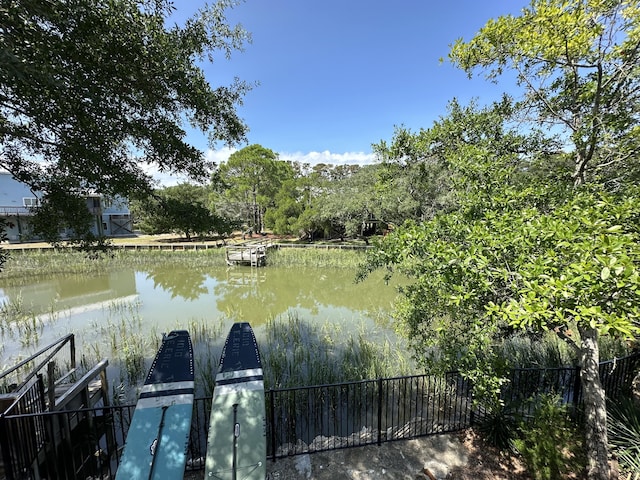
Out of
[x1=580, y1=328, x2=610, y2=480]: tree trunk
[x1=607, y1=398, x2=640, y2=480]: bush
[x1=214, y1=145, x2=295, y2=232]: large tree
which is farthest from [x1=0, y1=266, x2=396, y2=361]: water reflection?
[x1=214, y1=145, x2=295, y2=232]: large tree

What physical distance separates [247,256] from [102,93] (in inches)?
596

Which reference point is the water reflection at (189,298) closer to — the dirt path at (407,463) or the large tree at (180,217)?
the large tree at (180,217)

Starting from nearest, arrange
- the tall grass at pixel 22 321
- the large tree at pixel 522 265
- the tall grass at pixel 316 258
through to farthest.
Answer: the large tree at pixel 522 265 → the tall grass at pixel 22 321 → the tall grass at pixel 316 258

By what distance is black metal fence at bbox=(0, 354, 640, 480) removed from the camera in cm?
363

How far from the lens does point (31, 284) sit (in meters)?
14.2

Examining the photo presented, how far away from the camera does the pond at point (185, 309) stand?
7.70m

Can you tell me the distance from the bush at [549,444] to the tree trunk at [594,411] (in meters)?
0.21

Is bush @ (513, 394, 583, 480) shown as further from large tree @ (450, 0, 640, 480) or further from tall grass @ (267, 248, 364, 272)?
tall grass @ (267, 248, 364, 272)

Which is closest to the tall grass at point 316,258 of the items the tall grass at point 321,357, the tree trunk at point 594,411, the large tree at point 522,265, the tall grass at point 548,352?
the tall grass at point 321,357

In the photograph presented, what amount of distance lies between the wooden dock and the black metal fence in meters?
13.0

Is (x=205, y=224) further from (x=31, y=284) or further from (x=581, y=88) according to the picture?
(x=31, y=284)

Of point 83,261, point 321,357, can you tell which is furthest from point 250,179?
point 321,357

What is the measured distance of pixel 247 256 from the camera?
18.2 m

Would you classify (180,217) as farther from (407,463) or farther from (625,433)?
(625,433)
